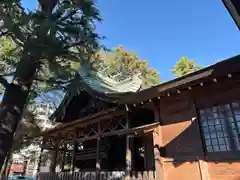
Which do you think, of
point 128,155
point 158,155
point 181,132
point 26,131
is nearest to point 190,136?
point 181,132

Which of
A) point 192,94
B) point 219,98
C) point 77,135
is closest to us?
point 219,98

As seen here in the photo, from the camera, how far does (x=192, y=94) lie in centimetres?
655

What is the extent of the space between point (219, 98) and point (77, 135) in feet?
23.6

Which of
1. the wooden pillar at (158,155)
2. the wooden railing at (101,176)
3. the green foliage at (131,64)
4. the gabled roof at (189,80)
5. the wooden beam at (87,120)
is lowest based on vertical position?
the wooden railing at (101,176)

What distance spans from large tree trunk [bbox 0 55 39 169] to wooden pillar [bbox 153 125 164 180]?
14.1 ft

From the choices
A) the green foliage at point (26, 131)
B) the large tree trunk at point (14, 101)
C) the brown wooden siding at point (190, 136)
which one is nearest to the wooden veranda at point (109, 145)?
the brown wooden siding at point (190, 136)

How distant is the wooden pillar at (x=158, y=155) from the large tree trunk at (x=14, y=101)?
429 centimetres

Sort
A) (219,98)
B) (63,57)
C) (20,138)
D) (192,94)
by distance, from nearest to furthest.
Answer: (63,57), (219,98), (192,94), (20,138)

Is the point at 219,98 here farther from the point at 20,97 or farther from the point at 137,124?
the point at 20,97

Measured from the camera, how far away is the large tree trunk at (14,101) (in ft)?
11.8

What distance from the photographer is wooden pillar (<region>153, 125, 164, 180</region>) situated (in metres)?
6.28

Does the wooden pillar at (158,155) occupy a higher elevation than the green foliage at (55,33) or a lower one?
lower

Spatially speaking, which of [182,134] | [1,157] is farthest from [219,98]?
[1,157]

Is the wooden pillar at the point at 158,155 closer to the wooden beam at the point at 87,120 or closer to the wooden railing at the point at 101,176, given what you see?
the wooden railing at the point at 101,176
